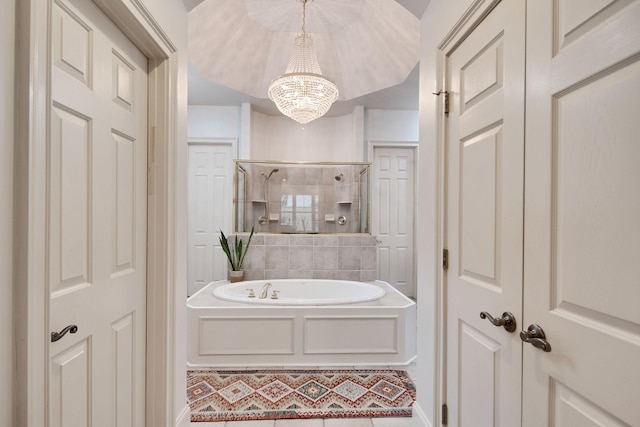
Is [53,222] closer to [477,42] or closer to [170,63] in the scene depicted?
[170,63]

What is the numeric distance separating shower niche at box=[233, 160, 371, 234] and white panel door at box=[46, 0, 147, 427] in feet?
7.68

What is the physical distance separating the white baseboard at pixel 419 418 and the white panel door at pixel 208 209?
2855mm

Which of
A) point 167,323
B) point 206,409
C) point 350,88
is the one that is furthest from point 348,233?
point 167,323

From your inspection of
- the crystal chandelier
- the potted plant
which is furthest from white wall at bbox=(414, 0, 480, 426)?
the potted plant

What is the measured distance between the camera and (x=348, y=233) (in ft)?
12.2

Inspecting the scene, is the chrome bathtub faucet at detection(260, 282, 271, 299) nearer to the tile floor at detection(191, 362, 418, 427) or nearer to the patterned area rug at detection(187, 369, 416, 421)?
the patterned area rug at detection(187, 369, 416, 421)

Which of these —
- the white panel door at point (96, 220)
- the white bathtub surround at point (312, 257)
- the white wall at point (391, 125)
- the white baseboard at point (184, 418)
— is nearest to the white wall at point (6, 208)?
the white panel door at point (96, 220)

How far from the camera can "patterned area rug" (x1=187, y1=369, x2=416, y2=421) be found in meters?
1.86

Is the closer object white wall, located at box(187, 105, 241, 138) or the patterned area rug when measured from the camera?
the patterned area rug

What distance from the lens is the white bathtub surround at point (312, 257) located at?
3.51m

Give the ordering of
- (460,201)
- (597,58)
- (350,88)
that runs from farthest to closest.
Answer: (350,88), (460,201), (597,58)

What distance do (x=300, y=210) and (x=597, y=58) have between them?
3.18 m

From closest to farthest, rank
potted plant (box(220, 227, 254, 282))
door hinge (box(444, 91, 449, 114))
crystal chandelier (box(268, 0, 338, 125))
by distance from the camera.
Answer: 1. door hinge (box(444, 91, 449, 114))
2. crystal chandelier (box(268, 0, 338, 125))
3. potted plant (box(220, 227, 254, 282))

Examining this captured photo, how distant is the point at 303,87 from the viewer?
8.38ft
